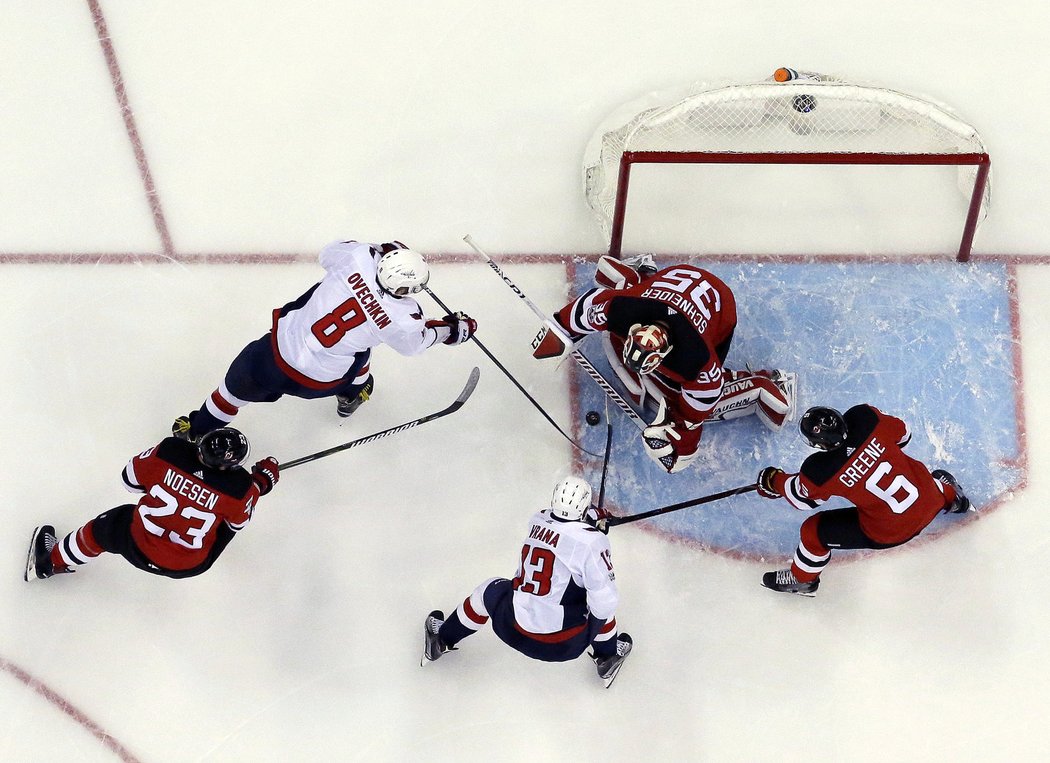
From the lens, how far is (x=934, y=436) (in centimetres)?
465

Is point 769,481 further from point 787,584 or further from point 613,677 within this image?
point 613,677

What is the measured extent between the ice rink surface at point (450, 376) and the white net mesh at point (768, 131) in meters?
0.14

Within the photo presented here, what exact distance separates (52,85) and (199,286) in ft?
3.78

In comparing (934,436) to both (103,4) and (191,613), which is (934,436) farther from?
(103,4)

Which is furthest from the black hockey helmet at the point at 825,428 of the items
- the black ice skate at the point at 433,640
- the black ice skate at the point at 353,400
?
the black ice skate at the point at 353,400

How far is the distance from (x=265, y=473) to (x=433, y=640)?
89 cm

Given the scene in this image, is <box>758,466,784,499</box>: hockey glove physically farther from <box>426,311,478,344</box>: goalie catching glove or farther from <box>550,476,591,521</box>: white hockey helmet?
<box>426,311,478,344</box>: goalie catching glove

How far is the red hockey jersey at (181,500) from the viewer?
391 centimetres

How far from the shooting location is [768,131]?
4.93m

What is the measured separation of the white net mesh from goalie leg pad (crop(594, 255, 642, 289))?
1.19 feet

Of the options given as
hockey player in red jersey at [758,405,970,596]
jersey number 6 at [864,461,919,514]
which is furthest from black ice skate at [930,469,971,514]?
jersey number 6 at [864,461,919,514]

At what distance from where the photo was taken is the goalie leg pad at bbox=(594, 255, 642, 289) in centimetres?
445

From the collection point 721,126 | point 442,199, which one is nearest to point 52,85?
point 442,199

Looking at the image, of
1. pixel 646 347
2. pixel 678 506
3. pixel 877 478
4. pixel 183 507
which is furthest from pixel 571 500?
pixel 183 507
